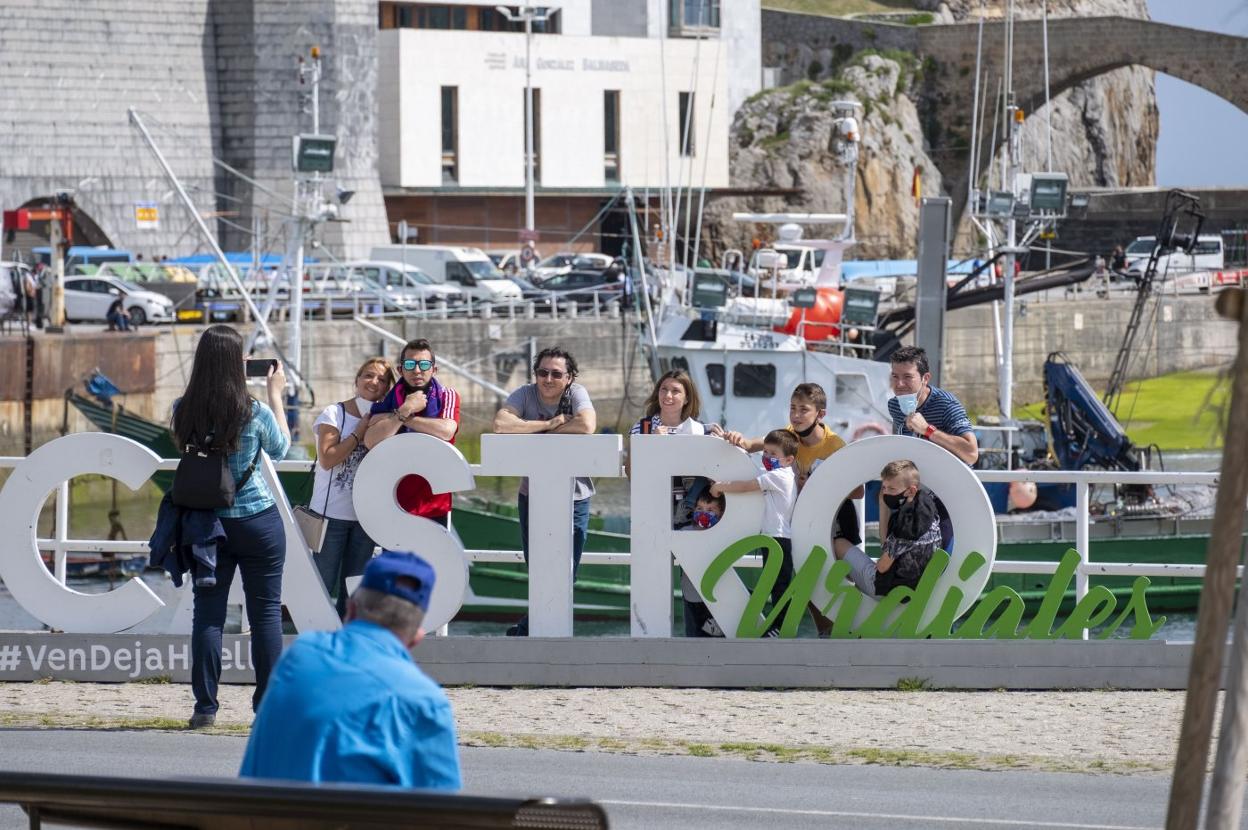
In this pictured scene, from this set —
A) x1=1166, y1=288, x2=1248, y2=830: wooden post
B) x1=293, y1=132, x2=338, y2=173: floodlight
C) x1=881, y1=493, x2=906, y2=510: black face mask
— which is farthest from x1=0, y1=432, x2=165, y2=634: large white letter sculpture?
x1=293, y1=132, x2=338, y2=173: floodlight

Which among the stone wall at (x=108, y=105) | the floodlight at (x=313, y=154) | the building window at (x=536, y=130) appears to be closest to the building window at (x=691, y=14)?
the building window at (x=536, y=130)

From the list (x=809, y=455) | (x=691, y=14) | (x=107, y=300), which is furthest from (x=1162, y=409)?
(x=809, y=455)

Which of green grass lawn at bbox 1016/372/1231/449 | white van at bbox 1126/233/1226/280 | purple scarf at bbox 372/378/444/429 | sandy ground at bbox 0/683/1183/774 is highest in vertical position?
white van at bbox 1126/233/1226/280

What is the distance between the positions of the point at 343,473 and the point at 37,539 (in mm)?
1757

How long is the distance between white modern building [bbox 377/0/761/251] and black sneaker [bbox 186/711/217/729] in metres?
52.4

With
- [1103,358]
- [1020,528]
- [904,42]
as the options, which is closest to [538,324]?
[1103,358]

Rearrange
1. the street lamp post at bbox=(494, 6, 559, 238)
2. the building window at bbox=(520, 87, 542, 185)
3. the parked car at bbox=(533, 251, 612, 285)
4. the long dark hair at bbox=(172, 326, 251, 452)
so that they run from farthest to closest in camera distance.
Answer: the building window at bbox=(520, 87, 542, 185) → the street lamp post at bbox=(494, 6, 559, 238) → the parked car at bbox=(533, 251, 612, 285) → the long dark hair at bbox=(172, 326, 251, 452)

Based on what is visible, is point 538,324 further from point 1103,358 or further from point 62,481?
point 62,481

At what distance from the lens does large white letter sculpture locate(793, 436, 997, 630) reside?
10.3m

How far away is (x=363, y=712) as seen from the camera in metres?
4.14

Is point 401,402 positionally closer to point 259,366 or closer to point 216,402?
point 259,366

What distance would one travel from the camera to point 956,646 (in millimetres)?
10297

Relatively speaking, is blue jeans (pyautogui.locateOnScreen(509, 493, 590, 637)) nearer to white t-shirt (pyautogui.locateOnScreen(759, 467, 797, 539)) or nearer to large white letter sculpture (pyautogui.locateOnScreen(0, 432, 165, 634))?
white t-shirt (pyautogui.locateOnScreen(759, 467, 797, 539))

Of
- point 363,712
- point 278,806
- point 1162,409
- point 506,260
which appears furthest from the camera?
point 506,260
